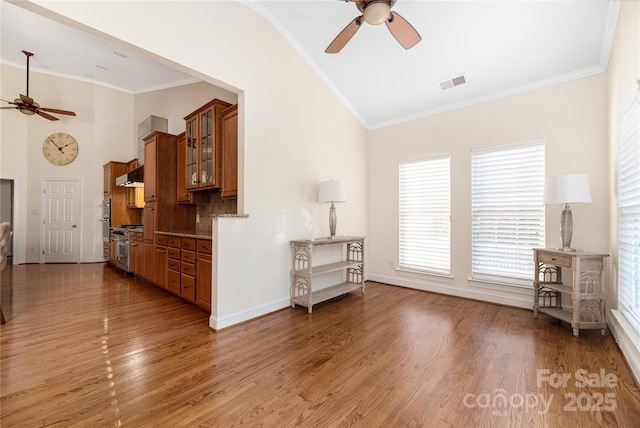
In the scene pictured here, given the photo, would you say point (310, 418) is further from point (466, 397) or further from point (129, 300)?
point (129, 300)

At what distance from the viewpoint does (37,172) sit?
20.2 feet

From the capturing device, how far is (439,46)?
2988 millimetres

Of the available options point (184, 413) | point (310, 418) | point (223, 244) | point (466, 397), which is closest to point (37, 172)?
point (223, 244)

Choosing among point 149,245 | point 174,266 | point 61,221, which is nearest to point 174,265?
point 174,266

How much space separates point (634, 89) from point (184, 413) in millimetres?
3688

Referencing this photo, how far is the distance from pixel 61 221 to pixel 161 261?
4508mm

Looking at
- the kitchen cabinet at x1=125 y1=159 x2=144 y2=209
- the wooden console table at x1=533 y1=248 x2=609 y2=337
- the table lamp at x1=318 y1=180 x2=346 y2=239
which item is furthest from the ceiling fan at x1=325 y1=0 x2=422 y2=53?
the kitchen cabinet at x1=125 y1=159 x2=144 y2=209

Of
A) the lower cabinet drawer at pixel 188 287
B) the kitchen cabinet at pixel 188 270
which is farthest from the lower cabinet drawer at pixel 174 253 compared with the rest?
the lower cabinet drawer at pixel 188 287

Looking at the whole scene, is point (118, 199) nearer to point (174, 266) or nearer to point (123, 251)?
point (123, 251)

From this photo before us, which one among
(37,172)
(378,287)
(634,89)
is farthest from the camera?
(37,172)

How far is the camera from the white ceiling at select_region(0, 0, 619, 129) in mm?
2525

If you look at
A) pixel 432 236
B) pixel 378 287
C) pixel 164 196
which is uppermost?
pixel 164 196

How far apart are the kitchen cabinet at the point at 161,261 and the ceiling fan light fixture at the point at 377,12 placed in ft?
12.2

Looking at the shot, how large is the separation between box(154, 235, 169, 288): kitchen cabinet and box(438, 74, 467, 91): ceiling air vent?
14.4ft
